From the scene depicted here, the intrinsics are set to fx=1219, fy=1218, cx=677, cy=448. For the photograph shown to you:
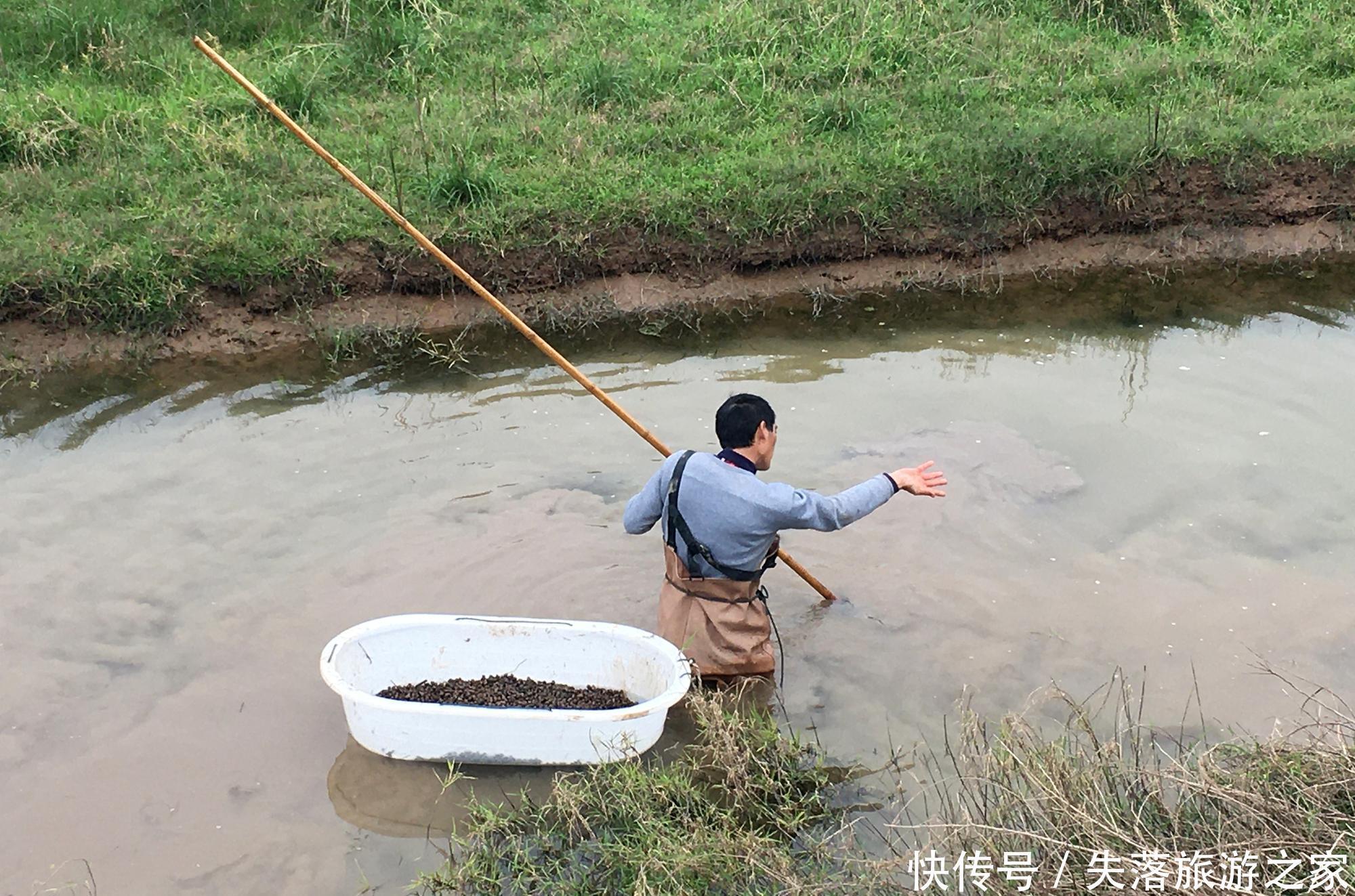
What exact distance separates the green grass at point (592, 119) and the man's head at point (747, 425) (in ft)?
12.2

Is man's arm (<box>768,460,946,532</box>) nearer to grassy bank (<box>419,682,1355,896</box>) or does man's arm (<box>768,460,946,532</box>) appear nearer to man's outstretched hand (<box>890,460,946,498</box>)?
man's outstretched hand (<box>890,460,946,498</box>)

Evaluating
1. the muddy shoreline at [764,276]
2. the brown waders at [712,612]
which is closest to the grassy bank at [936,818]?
the brown waders at [712,612]

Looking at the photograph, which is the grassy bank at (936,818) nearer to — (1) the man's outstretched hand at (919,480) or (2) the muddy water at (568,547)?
(2) the muddy water at (568,547)

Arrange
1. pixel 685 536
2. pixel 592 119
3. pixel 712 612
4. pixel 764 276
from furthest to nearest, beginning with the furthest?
pixel 592 119 < pixel 764 276 < pixel 712 612 < pixel 685 536

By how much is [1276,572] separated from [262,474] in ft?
15.9

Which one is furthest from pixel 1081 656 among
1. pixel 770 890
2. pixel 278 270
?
pixel 278 270

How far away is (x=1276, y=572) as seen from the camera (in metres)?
5.34

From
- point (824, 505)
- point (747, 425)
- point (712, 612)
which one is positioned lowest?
point (712, 612)

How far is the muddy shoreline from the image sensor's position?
7371 mm

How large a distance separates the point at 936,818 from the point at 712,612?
1094 mm

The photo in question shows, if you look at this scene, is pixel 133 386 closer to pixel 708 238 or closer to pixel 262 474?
pixel 262 474

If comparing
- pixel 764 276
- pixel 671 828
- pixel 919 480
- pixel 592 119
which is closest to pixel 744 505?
pixel 919 480

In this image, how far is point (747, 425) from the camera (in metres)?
4.25

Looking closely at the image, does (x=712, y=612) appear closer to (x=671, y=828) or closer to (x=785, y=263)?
(x=671, y=828)
